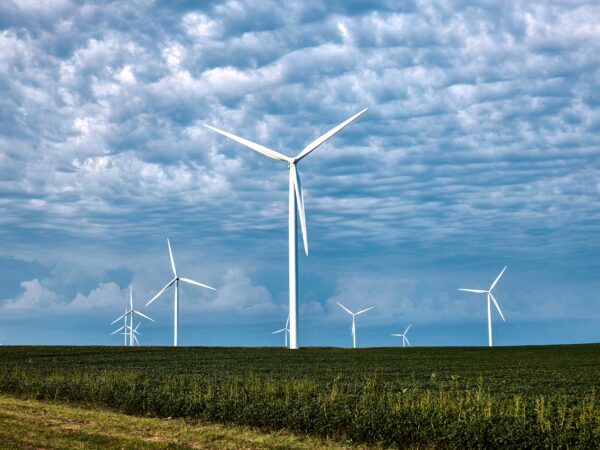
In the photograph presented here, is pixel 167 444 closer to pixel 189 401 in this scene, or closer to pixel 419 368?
pixel 189 401

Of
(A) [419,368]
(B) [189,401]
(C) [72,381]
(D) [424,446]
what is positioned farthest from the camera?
(A) [419,368]

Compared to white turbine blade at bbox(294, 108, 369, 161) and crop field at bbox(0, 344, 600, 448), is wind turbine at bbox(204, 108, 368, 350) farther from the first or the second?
crop field at bbox(0, 344, 600, 448)

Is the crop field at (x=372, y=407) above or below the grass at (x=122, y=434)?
above

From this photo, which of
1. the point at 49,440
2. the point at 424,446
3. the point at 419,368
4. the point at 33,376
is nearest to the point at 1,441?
the point at 49,440

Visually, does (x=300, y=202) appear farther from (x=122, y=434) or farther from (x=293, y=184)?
(x=122, y=434)

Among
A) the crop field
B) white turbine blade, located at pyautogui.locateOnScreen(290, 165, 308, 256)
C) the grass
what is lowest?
the grass

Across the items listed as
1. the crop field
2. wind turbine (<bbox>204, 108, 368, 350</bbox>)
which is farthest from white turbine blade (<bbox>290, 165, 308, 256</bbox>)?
the crop field

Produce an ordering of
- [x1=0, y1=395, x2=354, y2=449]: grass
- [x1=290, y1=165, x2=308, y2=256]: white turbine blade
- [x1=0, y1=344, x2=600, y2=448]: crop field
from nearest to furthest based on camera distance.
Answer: [x1=0, y1=344, x2=600, y2=448]: crop field, [x1=0, y1=395, x2=354, y2=449]: grass, [x1=290, y1=165, x2=308, y2=256]: white turbine blade

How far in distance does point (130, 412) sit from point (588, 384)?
2458cm

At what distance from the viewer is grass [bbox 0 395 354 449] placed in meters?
23.1

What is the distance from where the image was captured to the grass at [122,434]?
75.9 ft

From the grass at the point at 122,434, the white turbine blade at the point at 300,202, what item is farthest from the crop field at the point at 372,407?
the white turbine blade at the point at 300,202

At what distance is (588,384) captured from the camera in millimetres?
39375

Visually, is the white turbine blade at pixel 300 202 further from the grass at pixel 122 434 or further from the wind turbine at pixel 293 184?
the grass at pixel 122 434
